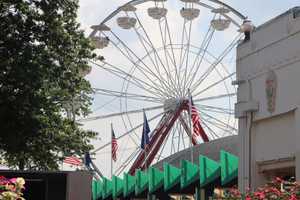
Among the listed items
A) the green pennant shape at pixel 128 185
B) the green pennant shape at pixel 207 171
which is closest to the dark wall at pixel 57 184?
the green pennant shape at pixel 207 171

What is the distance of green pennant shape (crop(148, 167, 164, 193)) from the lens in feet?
121

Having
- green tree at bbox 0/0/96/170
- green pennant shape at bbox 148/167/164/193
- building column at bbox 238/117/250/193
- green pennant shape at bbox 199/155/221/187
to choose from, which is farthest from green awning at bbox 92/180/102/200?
building column at bbox 238/117/250/193

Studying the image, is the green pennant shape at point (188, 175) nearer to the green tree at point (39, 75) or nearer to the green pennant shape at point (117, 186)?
the green tree at point (39, 75)

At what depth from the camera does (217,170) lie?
2873cm

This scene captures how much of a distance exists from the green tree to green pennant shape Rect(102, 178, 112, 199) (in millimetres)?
19768

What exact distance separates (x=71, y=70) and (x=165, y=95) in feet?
70.8

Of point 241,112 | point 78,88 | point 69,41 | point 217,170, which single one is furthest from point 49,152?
point 241,112

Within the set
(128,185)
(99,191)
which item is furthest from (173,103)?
(99,191)

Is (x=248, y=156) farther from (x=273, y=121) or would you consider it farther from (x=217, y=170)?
(x=217, y=170)

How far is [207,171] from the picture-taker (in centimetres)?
2922

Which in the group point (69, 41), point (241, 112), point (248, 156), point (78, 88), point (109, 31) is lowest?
point (248, 156)

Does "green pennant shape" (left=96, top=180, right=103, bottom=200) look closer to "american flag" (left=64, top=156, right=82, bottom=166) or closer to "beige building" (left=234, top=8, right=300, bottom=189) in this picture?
"american flag" (left=64, top=156, right=82, bottom=166)

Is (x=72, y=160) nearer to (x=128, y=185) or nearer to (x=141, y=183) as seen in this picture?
(x=141, y=183)

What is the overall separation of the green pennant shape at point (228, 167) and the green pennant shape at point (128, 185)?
15927 millimetres
